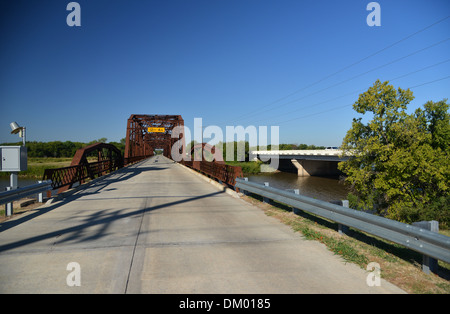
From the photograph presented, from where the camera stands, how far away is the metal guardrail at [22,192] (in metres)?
6.52

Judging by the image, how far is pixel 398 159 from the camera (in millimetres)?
18797

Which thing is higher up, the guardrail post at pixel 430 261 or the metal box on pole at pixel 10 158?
the metal box on pole at pixel 10 158

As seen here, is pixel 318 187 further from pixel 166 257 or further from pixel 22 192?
pixel 166 257

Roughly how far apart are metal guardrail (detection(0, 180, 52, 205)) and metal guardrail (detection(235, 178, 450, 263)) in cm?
700

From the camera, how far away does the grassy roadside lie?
3.23m

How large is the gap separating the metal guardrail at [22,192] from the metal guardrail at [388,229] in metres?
7.00

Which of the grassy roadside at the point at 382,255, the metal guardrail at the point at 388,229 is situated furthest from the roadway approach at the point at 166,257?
the metal guardrail at the point at 388,229

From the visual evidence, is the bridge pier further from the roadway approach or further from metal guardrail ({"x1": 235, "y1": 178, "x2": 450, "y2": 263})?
metal guardrail ({"x1": 235, "y1": 178, "x2": 450, "y2": 263})

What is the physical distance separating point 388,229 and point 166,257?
3.32 metres

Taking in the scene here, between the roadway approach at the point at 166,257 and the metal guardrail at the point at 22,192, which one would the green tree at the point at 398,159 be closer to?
the roadway approach at the point at 166,257

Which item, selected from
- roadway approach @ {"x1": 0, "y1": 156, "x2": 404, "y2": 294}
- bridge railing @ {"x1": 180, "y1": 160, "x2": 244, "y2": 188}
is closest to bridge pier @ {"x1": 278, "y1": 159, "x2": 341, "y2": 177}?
bridge railing @ {"x1": 180, "y1": 160, "x2": 244, "y2": 188}

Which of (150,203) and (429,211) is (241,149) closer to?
(429,211)

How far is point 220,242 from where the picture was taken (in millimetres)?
4840
